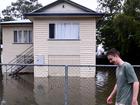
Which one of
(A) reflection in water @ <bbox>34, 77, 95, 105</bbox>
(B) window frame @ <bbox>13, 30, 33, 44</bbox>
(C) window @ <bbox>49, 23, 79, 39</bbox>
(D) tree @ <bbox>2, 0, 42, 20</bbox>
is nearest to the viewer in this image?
(A) reflection in water @ <bbox>34, 77, 95, 105</bbox>

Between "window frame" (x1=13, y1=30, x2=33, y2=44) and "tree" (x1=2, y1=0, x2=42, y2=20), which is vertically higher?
"tree" (x1=2, y1=0, x2=42, y2=20)

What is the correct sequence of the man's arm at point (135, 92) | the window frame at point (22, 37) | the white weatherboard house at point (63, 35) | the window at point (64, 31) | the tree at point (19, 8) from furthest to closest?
1. the tree at point (19, 8)
2. the window frame at point (22, 37)
3. the window at point (64, 31)
4. the white weatherboard house at point (63, 35)
5. the man's arm at point (135, 92)

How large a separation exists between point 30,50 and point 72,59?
5.96 m

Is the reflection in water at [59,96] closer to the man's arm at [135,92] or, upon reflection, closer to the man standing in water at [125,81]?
the man standing in water at [125,81]

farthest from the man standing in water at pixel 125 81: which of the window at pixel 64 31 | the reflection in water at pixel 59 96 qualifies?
the window at pixel 64 31

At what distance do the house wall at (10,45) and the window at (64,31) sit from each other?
5462 mm

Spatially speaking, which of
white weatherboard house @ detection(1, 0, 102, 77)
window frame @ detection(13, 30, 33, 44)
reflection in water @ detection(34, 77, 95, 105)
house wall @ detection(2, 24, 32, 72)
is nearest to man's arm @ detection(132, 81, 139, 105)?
reflection in water @ detection(34, 77, 95, 105)

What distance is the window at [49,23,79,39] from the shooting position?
32000mm

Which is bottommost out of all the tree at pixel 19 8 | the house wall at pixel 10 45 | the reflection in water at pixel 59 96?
the reflection in water at pixel 59 96

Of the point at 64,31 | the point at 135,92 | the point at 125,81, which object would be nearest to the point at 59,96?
the point at 125,81

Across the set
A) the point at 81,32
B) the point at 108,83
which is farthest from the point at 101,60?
the point at 108,83

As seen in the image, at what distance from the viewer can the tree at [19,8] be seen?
316 ft

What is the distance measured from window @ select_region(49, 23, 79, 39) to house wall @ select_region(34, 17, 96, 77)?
0.35 meters

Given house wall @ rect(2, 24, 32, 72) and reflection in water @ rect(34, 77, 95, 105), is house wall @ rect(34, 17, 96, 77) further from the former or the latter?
reflection in water @ rect(34, 77, 95, 105)
